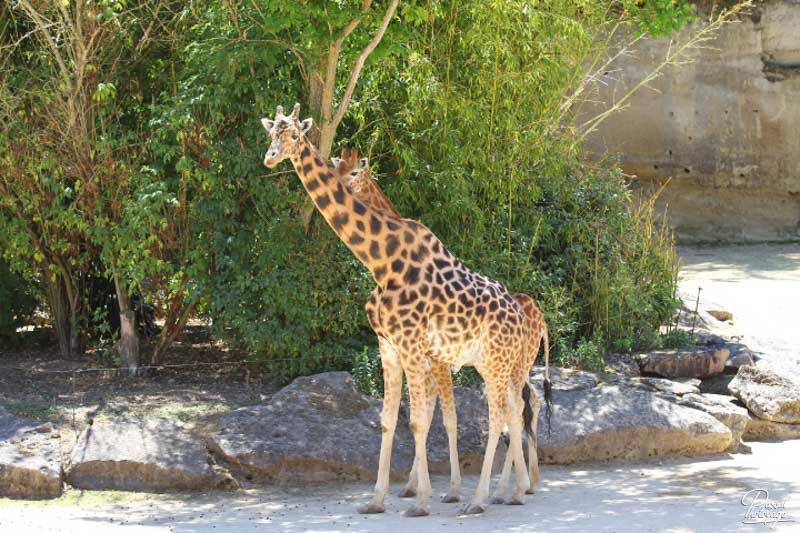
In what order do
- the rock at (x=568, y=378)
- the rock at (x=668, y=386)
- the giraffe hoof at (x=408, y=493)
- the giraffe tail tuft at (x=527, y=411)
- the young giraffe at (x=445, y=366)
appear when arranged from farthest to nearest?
the rock at (x=668, y=386) < the rock at (x=568, y=378) < the giraffe tail tuft at (x=527, y=411) < the giraffe hoof at (x=408, y=493) < the young giraffe at (x=445, y=366)

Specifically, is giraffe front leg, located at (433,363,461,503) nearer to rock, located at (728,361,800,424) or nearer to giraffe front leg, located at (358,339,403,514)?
giraffe front leg, located at (358,339,403,514)

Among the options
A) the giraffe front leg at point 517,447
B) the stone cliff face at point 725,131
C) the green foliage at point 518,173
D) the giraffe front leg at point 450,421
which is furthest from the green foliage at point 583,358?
the stone cliff face at point 725,131

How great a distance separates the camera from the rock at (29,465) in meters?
7.71

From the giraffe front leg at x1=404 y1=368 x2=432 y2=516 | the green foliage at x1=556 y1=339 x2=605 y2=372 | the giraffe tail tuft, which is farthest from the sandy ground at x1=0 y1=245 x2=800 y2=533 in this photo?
the green foliage at x1=556 y1=339 x2=605 y2=372

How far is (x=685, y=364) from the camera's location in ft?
34.7

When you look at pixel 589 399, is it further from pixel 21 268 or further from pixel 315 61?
pixel 21 268

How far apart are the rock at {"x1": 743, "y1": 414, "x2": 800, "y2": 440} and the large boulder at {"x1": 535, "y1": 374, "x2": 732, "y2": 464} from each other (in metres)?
0.68

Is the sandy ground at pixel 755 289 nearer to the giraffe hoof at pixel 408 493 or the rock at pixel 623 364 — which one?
the rock at pixel 623 364

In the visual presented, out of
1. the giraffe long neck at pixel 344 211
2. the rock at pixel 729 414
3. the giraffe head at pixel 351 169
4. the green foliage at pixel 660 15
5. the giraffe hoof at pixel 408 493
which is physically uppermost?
the green foliage at pixel 660 15

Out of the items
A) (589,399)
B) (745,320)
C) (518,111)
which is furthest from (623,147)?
(589,399)

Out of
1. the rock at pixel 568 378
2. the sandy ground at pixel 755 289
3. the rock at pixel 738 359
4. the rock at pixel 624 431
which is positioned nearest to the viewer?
the rock at pixel 624 431

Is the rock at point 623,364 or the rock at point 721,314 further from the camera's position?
the rock at point 721,314

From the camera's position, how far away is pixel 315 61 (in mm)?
9523

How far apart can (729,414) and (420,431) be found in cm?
317
